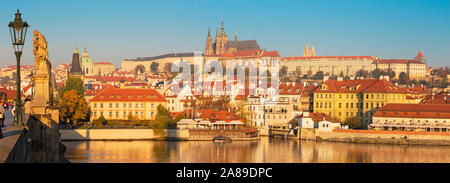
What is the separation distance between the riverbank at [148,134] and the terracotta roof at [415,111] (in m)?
10.5

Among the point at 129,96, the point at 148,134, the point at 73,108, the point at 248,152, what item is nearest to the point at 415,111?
the point at 248,152

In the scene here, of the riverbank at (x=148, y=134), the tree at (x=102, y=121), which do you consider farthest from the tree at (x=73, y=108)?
the riverbank at (x=148, y=134)

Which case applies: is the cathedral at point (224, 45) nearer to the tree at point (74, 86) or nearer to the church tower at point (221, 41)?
the church tower at point (221, 41)

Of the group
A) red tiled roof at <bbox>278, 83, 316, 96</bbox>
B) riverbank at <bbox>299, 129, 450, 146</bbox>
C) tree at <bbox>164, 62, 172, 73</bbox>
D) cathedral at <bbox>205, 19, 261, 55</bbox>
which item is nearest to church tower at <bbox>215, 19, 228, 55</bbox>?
cathedral at <bbox>205, 19, 261, 55</bbox>

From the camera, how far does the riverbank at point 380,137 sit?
1759 inches

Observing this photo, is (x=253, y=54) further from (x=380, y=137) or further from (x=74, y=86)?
(x=380, y=137)

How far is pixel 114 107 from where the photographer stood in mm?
53875

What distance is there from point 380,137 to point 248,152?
1208 cm

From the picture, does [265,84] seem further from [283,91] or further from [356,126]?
[356,126]

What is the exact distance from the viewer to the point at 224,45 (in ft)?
529

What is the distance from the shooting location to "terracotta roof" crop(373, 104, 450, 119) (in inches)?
1893

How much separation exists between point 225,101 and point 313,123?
1130 cm

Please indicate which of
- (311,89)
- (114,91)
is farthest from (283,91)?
(114,91)
